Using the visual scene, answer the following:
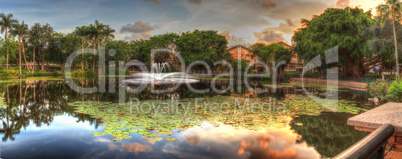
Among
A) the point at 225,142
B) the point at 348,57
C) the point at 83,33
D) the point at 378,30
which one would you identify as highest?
the point at 83,33

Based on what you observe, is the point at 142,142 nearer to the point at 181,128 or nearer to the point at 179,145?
the point at 179,145

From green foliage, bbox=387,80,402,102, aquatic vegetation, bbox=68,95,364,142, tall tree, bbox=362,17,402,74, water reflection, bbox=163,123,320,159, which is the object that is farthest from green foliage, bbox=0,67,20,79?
tall tree, bbox=362,17,402,74

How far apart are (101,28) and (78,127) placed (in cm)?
4340

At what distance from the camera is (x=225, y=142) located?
6301mm

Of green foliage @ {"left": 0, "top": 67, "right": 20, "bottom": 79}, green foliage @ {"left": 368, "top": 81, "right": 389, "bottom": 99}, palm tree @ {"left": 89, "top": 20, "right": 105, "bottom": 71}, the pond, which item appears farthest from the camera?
palm tree @ {"left": 89, "top": 20, "right": 105, "bottom": 71}

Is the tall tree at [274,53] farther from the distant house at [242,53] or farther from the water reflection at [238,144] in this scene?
the water reflection at [238,144]

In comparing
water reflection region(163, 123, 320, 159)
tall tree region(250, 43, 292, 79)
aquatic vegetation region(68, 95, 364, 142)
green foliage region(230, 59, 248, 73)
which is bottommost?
water reflection region(163, 123, 320, 159)

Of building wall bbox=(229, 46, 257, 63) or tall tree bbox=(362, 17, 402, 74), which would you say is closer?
tall tree bbox=(362, 17, 402, 74)

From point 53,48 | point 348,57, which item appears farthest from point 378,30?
point 53,48

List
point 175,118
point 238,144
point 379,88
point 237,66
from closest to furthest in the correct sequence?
point 238,144 < point 175,118 < point 379,88 < point 237,66

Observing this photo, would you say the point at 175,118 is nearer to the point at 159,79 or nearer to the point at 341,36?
the point at 159,79

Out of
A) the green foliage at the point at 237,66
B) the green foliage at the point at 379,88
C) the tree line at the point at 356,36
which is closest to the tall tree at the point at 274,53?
the green foliage at the point at 237,66

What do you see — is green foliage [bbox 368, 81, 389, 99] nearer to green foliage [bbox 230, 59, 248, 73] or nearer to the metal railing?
the metal railing

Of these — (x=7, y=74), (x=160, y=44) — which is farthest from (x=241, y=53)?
(x=7, y=74)
